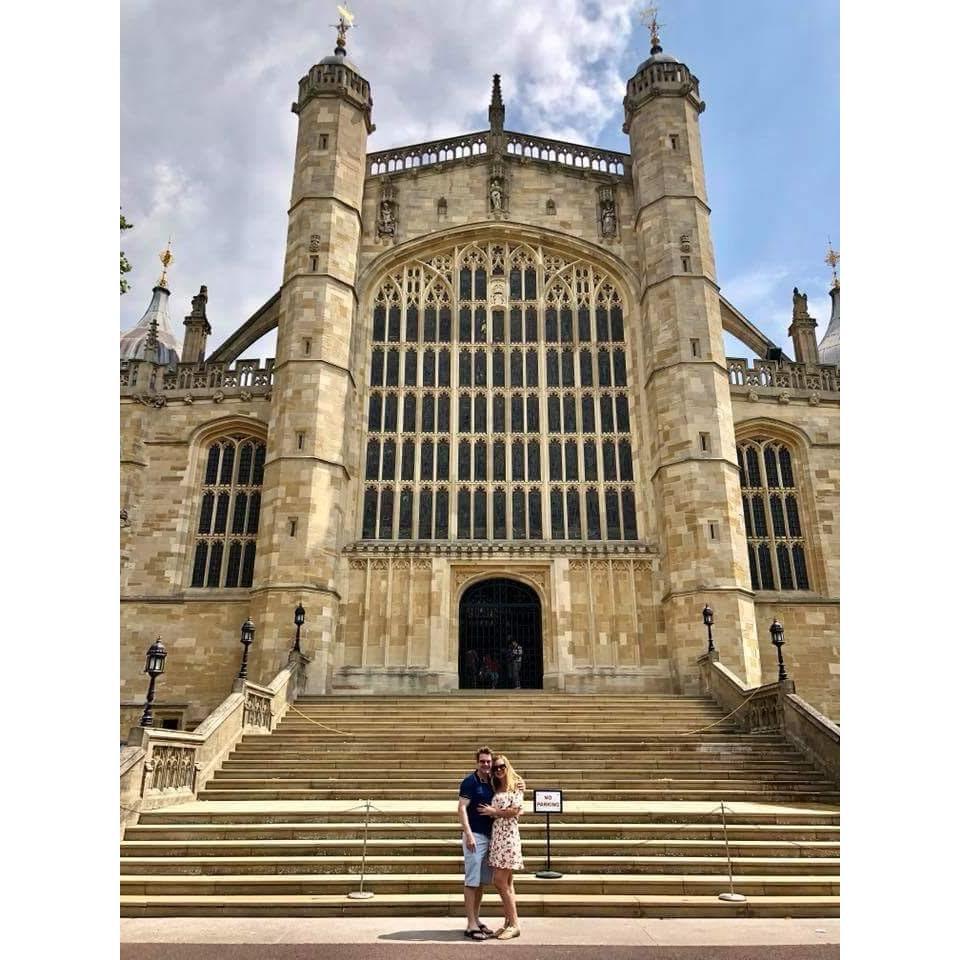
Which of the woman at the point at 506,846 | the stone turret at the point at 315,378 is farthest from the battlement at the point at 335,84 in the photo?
the woman at the point at 506,846

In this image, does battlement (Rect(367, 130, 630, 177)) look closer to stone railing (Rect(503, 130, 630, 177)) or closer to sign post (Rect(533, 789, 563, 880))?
stone railing (Rect(503, 130, 630, 177))

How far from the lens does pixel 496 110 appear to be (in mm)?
23797

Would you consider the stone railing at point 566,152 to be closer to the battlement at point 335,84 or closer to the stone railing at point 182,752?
the battlement at point 335,84

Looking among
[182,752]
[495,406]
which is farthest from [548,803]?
[495,406]

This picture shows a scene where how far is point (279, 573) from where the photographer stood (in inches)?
675

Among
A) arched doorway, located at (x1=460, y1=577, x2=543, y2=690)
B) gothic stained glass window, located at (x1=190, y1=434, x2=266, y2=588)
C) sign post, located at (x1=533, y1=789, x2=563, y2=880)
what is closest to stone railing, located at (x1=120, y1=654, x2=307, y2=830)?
sign post, located at (x1=533, y1=789, x2=563, y2=880)

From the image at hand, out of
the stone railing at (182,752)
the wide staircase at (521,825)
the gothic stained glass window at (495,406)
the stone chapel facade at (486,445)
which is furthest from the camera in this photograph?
the gothic stained glass window at (495,406)

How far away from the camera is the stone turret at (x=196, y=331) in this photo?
22.3m

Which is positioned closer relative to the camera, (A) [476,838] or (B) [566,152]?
(A) [476,838]

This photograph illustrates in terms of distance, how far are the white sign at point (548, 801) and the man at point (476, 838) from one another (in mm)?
1499

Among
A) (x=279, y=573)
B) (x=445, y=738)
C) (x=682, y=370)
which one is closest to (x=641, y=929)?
(x=445, y=738)

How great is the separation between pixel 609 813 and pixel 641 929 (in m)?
3.12

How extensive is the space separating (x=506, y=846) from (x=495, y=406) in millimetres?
15770

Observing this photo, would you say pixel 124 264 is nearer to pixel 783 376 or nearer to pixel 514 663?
pixel 514 663
